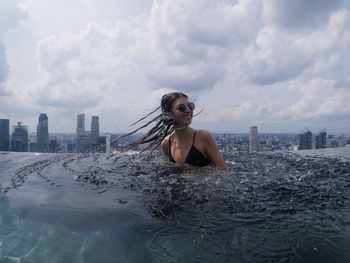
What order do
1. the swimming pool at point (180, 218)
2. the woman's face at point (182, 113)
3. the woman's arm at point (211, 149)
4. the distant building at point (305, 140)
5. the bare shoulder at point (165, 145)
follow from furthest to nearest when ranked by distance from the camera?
the distant building at point (305, 140) → the bare shoulder at point (165, 145) → the woman's face at point (182, 113) → the woman's arm at point (211, 149) → the swimming pool at point (180, 218)

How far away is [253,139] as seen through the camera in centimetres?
1478

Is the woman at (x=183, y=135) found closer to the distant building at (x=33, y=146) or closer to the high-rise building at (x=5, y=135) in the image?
the distant building at (x=33, y=146)

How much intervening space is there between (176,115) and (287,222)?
359 cm

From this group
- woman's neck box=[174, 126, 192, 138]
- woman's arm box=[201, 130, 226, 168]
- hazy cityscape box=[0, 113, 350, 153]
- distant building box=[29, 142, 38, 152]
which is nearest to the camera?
woman's arm box=[201, 130, 226, 168]

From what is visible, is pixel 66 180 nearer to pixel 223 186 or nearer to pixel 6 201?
pixel 6 201

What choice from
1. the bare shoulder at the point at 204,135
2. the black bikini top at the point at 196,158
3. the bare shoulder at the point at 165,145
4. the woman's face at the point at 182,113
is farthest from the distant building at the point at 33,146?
the bare shoulder at the point at 204,135

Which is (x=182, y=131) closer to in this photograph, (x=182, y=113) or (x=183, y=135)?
(x=183, y=135)

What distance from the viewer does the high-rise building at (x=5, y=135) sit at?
19.8 metres

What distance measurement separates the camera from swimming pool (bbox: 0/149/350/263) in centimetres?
295

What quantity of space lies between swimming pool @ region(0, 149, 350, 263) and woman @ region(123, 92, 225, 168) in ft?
1.42

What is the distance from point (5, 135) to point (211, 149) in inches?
786

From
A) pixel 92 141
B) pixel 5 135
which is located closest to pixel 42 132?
pixel 5 135

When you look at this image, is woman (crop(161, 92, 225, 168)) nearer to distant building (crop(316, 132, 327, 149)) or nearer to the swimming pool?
the swimming pool

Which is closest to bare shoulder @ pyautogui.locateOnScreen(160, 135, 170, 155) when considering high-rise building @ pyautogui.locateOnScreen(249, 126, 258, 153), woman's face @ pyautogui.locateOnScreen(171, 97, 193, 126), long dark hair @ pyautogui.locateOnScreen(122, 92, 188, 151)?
long dark hair @ pyautogui.locateOnScreen(122, 92, 188, 151)
